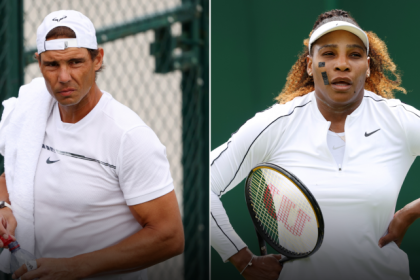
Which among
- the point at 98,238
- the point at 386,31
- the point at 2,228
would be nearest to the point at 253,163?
the point at 98,238

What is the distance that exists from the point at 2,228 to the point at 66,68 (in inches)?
18.7

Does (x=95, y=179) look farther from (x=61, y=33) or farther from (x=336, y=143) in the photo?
(x=336, y=143)

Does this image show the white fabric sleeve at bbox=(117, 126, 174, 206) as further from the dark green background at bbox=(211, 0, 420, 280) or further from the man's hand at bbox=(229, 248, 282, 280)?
the dark green background at bbox=(211, 0, 420, 280)

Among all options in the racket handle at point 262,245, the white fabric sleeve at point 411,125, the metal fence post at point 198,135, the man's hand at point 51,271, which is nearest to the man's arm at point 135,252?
the man's hand at point 51,271

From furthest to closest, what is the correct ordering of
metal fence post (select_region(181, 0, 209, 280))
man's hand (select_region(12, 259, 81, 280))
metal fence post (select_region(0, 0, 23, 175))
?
metal fence post (select_region(181, 0, 209, 280)), metal fence post (select_region(0, 0, 23, 175)), man's hand (select_region(12, 259, 81, 280))

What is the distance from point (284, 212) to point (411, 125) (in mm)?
435

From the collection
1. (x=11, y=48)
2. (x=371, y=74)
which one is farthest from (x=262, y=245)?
(x=11, y=48)

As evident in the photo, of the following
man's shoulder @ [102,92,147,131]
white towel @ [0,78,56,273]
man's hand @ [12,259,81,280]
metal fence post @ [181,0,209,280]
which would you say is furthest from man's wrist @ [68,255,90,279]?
metal fence post @ [181,0,209,280]

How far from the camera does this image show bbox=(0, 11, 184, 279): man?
1.23 m

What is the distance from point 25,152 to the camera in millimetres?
1307

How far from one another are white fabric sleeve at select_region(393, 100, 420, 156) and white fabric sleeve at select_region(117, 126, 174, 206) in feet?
2.24

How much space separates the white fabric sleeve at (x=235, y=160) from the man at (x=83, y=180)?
0.18 metres

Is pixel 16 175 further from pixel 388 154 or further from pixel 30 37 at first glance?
pixel 388 154

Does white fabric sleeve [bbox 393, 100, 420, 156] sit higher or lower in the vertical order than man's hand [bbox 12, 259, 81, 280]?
higher
